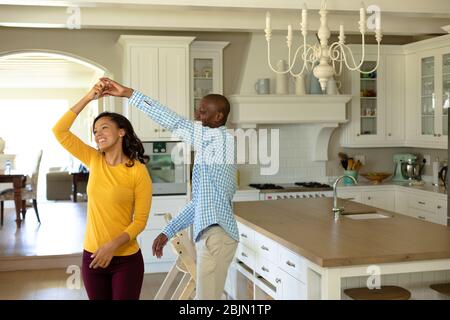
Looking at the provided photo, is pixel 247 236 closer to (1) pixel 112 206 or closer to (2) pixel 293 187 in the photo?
(1) pixel 112 206

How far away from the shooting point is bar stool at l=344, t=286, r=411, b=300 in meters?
3.43

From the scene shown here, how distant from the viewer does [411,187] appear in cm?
697

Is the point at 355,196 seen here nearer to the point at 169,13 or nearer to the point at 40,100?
the point at 169,13

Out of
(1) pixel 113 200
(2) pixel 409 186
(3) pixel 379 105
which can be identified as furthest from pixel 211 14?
(1) pixel 113 200

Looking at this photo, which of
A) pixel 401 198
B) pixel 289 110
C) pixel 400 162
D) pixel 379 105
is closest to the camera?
pixel 289 110

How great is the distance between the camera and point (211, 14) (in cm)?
638

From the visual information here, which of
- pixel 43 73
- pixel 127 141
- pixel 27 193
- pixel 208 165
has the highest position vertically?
pixel 43 73

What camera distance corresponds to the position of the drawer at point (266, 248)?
13.1 ft

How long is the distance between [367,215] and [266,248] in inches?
38.9

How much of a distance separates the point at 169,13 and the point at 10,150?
1128cm

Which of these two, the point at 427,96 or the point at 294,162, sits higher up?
the point at 427,96

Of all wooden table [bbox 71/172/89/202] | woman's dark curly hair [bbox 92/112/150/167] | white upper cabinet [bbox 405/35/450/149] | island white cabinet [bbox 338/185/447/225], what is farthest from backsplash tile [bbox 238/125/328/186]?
wooden table [bbox 71/172/89/202]

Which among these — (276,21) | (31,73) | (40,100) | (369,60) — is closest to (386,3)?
(276,21)
